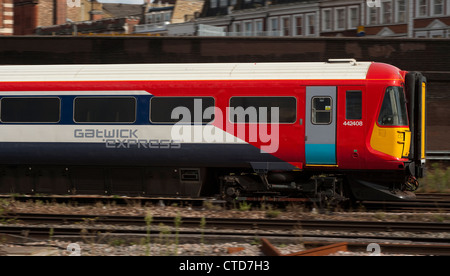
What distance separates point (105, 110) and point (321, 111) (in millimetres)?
4778

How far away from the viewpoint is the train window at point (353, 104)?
13070 millimetres

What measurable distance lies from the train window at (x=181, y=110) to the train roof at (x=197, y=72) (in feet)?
1.63

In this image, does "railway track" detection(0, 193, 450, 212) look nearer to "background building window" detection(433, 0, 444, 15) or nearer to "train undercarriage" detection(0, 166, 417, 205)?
"train undercarriage" detection(0, 166, 417, 205)

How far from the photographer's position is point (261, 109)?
13375mm

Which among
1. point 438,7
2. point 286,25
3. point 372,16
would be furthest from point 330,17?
point 438,7

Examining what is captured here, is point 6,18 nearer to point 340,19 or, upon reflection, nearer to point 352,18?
point 340,19

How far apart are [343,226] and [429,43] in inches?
516

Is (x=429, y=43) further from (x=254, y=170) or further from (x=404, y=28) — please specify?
(x=404, y=28)

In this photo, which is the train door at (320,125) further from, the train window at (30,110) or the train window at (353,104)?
the train window at (30,110)

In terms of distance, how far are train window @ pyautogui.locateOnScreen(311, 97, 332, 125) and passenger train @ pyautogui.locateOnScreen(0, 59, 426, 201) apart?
2cm

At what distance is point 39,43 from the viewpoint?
2347cm

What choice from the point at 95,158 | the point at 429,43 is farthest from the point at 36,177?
the point at 429,43

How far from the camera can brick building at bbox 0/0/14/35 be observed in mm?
48219

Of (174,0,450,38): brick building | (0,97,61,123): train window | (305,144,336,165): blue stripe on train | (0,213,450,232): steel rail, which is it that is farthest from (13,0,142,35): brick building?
(305,144,336,165): blue stripe on train
